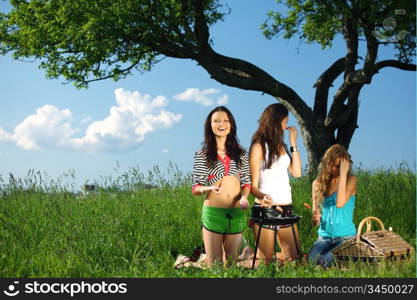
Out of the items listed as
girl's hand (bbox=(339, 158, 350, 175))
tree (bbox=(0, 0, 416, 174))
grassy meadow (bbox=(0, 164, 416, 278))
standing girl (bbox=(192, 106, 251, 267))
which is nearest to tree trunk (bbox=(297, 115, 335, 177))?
tree (bbox=(0, 0, 416, 174))

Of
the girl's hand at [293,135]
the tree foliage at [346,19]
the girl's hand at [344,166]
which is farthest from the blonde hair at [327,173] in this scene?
the tree foliage at [346,19]

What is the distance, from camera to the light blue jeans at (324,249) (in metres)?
5.66

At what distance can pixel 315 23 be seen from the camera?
16.2 meters

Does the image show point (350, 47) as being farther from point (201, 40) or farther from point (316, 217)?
point (316, 217)

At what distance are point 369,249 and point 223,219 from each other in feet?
5.56

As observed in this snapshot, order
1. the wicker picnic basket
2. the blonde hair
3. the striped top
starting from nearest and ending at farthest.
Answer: the striped top
the wicker picnic basket
the blonde hair

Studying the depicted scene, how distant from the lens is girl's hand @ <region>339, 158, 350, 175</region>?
5.62 metres

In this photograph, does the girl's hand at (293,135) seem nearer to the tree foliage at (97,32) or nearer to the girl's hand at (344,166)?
the girl's hand at (344,166)

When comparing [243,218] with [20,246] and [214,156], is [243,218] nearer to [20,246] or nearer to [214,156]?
[214,156]

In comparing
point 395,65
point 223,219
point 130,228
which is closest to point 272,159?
point 223,219

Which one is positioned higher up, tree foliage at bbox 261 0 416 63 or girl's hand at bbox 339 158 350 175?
tree foliage at bbox 261 0 416 63

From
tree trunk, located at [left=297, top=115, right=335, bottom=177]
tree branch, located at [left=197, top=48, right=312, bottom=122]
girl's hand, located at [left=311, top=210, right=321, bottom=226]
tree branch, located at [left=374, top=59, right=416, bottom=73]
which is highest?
tree branch, located at [left=374, top=59, right=416, bottom=73]

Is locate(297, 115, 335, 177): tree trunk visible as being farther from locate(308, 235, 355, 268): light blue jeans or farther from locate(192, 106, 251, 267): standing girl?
locate(192, 106, 251, 267): standing girl

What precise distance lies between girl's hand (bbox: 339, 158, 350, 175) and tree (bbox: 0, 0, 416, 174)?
841cm
